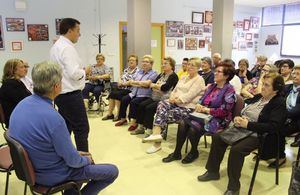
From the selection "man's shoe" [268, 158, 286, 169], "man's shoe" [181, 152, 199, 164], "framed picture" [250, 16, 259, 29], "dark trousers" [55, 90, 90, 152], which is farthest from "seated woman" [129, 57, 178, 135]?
"framed picture" [250, 16, 259, 29]

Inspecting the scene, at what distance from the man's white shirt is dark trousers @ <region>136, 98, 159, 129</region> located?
1.44m

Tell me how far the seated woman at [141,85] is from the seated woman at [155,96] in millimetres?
95

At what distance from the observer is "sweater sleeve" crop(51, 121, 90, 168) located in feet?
5.01

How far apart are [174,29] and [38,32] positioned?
13.3ft

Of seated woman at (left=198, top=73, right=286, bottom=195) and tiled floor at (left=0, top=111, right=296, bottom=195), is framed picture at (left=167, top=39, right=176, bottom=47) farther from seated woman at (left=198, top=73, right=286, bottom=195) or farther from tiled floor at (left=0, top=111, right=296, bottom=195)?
seated woman at (left=198, top=73, right=286, bottom=195)

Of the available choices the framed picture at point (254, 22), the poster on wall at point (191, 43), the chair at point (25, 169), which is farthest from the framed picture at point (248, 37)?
the chair at point (25, 169)

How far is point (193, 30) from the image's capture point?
898 cm

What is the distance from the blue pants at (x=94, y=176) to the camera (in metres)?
1.73

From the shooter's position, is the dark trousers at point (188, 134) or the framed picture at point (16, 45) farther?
the framed picture at point (16, 45)

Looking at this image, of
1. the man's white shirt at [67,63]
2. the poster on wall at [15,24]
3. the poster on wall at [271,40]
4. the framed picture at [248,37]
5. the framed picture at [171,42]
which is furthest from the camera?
the framed picture at [248,37]

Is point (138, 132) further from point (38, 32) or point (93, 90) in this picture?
point (38, 32)

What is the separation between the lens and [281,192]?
8.19 ft

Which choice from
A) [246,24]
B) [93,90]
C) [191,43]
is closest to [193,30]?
[191,43]

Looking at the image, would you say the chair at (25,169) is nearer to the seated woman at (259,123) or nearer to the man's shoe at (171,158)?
the seated woman at (259,123)
